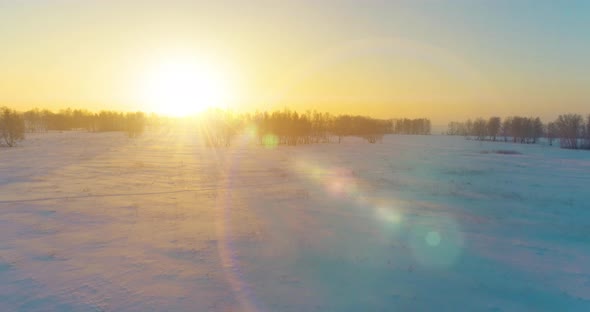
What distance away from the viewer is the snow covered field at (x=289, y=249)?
7117mm

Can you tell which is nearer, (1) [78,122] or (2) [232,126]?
(2) [232,126]

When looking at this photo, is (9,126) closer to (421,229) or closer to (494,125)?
(421,229)

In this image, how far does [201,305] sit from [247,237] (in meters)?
4.29

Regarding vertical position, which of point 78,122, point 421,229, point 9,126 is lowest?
point 421,229

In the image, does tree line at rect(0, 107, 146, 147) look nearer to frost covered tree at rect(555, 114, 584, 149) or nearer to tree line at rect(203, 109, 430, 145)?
tree line at rect(203, 109, 430, 145)

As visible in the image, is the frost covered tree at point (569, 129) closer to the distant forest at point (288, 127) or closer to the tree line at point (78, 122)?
the distant forest at point (288, 127)

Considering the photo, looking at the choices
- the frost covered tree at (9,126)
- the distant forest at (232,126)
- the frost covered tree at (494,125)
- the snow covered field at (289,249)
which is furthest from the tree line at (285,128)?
the frost covered tree at (494,125)

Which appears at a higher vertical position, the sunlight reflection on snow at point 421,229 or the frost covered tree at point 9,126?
the frost covered tree at point 9,126

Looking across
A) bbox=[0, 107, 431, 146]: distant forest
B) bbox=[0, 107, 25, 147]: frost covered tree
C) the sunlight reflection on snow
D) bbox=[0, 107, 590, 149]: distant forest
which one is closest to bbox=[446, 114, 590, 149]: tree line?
bbox=[0, 107, 590, 149]: distant forest

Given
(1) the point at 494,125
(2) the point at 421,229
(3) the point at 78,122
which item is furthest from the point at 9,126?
(1) the point at 494,125

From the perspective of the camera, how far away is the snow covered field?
7.12 metres

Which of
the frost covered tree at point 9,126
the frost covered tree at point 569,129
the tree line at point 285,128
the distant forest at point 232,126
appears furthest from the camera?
the frost covered tree at point 569,129

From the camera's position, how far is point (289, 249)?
393 inches

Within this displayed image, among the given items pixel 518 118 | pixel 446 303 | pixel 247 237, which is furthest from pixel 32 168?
pixel 518 118
